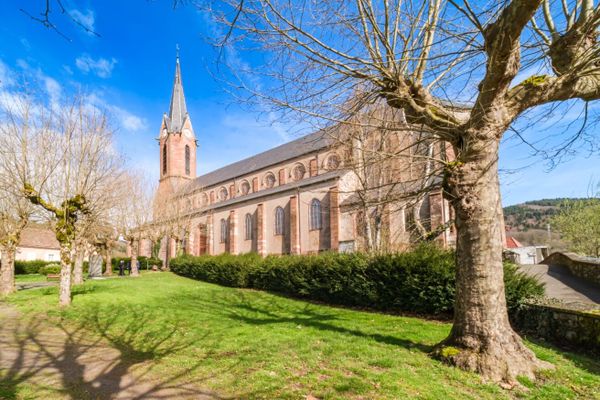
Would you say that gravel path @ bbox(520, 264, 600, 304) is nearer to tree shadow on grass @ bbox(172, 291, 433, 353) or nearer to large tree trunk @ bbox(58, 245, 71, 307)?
tree shadow on grass @ bbox(172, 291, 433, 353)

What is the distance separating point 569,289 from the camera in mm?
9820

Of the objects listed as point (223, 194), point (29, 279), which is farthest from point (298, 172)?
point (29, 279)

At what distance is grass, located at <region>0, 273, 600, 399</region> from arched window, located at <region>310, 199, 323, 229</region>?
1667cm

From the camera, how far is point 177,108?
48188 mm

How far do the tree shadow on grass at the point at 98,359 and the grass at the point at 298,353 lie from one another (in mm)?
58

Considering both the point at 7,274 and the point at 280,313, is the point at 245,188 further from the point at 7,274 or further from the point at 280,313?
the point at 280,313

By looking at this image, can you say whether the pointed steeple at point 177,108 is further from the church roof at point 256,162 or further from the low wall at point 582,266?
the low wall at point 582,266

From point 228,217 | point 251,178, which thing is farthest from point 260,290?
point 251,178

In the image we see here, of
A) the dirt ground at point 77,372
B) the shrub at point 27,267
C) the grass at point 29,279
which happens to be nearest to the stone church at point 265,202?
the grass at point 29,279

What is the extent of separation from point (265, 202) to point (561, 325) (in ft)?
88.1

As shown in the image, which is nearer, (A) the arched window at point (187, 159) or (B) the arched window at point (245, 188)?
(B) the arched window at point (245, 188)

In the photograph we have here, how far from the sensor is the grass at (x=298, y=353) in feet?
14.2

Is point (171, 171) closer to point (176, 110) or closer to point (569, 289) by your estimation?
point (176, 110)

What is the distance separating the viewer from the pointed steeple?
153 ft
